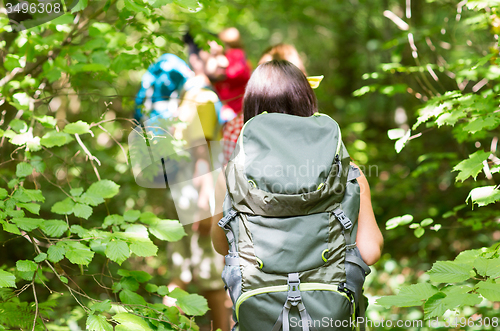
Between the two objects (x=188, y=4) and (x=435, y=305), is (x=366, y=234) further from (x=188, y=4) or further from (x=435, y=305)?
(x=188, y=4)

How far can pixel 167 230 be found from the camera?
1.96 m

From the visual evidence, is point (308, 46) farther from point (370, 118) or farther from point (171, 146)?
point (171, 146)

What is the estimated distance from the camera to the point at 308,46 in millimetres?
8477

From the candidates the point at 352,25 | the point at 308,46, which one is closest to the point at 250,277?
the point at 352,25

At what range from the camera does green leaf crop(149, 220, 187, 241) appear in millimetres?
1916

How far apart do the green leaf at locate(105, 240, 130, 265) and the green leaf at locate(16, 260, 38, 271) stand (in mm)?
365

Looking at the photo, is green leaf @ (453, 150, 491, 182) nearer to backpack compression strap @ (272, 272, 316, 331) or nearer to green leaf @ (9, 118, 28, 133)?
backpack compression strap @ (272, 272, 316, 331)

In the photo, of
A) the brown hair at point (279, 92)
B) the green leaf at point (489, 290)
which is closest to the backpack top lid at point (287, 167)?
the brown hair at point (279, 92)

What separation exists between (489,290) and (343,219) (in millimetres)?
542

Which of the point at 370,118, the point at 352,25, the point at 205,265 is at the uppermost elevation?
the point at 352,25

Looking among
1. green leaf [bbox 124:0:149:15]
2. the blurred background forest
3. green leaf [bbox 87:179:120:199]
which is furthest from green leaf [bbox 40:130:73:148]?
green leaf [bbox 124:0:149:15]

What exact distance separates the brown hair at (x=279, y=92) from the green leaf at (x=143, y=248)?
0.77 metres

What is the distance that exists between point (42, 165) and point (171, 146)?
71 centimetres

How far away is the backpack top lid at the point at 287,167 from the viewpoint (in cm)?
141
